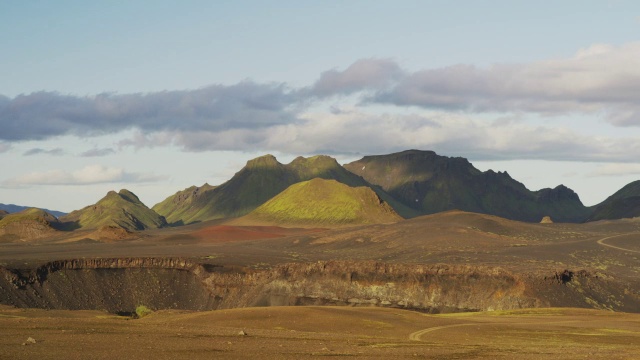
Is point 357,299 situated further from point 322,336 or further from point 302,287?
point 322,336

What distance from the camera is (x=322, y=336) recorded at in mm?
60312

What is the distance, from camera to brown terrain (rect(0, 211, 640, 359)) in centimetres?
5172

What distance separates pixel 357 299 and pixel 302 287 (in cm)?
831

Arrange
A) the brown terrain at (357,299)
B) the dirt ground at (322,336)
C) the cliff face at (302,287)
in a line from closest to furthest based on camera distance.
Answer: the dirt ground at (322,336) → the brown terrain at (357,299) → the cliff face at (302,287)

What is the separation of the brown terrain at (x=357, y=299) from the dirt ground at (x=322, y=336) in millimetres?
147

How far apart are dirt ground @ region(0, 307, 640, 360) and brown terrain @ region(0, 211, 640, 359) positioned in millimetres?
147

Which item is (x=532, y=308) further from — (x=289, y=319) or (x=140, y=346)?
(x=140, y=346)

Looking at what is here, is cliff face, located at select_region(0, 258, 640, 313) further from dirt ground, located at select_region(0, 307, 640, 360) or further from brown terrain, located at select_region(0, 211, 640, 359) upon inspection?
dirt ground, located at select_region(0, 307, 640, 360)

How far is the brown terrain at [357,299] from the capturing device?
5172cm

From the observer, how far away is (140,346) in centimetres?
4662

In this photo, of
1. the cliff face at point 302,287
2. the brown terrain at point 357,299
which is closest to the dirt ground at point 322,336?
the brown terrain at point 357,299

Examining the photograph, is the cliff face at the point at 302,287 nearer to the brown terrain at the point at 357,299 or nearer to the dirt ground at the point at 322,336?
the brown terrain at the point at 357,299

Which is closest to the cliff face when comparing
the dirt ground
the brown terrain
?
the brown terrain

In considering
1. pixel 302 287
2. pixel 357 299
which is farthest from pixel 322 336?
pixel 302 287
